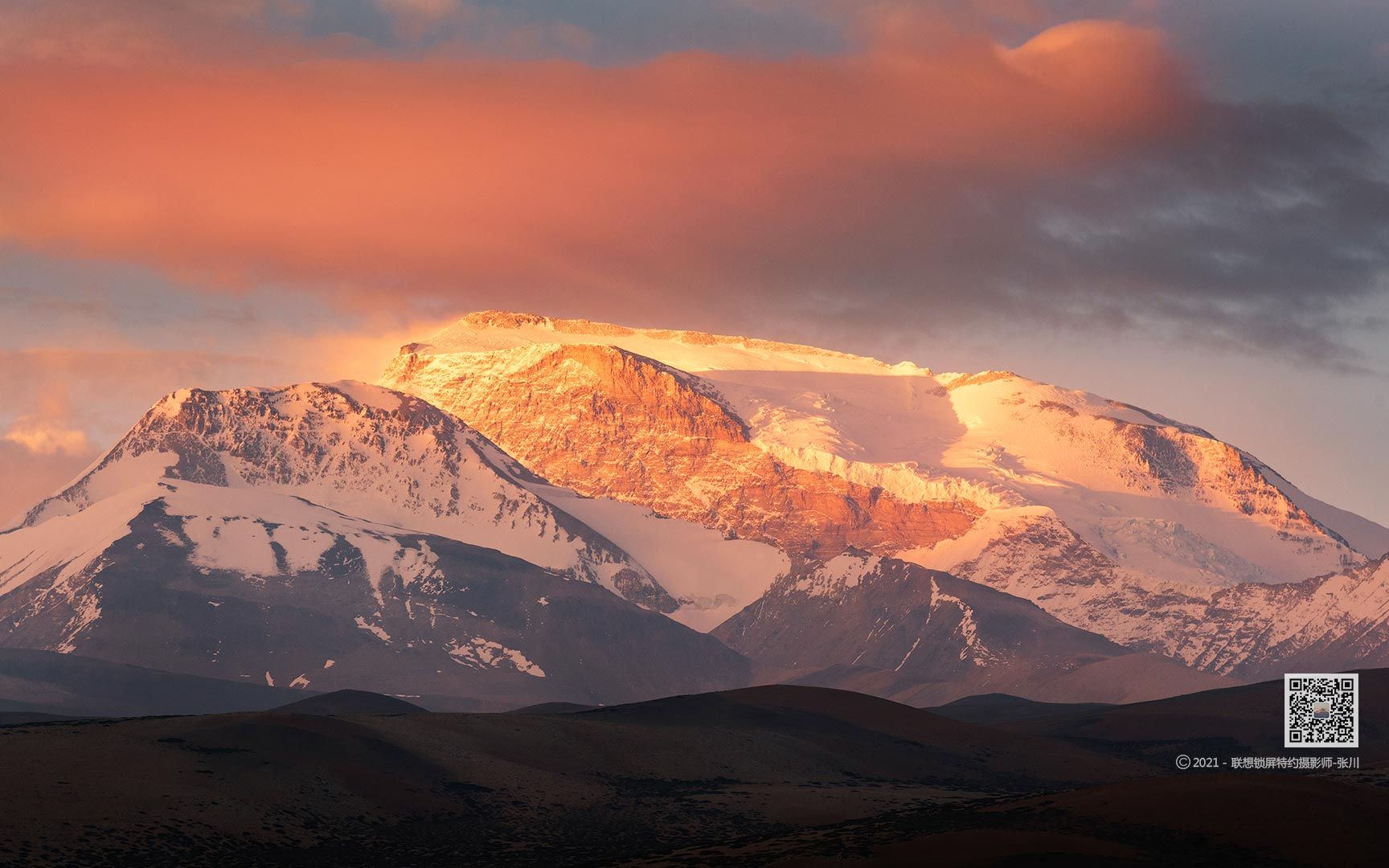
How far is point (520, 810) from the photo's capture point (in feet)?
567

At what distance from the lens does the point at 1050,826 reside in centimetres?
12888

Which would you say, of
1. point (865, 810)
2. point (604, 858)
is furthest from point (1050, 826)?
point (865, 810)

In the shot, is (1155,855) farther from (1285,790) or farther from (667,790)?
(667,790)

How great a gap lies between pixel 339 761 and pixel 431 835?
18.8 m

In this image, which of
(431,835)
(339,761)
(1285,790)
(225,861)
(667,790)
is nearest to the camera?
(1285,790)

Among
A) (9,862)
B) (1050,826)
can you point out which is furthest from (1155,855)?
(9,862)

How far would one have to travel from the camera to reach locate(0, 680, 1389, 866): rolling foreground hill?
123375 millimetres

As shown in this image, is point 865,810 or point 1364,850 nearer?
point 1364,850

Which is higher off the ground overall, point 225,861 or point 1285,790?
point 1285,790

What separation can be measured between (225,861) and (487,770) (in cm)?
4580

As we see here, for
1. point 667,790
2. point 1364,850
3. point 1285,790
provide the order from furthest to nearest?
point 667,790, point 1285,790, point 1364,850

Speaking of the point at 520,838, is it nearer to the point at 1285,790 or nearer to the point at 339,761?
the point at 339,761

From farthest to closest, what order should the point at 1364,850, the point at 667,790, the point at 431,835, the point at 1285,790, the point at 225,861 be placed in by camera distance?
1. the point at 667,790
2. the point at 431,835
3. the point at 225,861
4. the point at 1285,790
5. the point at 1364,850

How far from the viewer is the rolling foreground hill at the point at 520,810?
123375 mm
